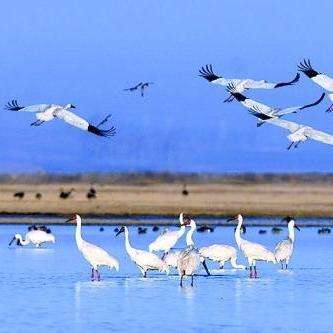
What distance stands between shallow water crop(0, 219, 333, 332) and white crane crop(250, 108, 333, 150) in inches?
75.8

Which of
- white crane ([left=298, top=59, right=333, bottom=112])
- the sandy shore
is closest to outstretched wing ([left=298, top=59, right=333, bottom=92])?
white crane ([left=298, top=59, right=333, bottom=112])

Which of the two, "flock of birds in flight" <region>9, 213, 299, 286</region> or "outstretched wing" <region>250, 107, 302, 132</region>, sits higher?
"outstretched wing" <region>250, 107, 302, 132</region>

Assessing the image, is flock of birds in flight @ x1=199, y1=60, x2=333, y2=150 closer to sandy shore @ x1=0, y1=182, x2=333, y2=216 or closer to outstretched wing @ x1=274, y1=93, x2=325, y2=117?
outstretched wing @ x1=274, y1=93, x2=325, y2=117

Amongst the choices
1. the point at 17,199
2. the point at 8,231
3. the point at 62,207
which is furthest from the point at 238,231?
the point at 17,199

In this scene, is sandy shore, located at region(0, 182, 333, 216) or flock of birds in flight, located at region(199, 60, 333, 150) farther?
sandy shore, located at region(0, 182, 333, 216)

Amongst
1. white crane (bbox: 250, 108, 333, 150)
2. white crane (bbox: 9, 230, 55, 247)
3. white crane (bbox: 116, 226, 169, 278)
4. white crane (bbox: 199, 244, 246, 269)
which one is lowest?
white crane (bbox: 116, 226, 169, 278)

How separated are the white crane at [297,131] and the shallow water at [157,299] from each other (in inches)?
75.8

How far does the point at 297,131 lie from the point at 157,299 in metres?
6.83

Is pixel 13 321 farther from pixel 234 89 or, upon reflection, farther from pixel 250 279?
pixel 234 89

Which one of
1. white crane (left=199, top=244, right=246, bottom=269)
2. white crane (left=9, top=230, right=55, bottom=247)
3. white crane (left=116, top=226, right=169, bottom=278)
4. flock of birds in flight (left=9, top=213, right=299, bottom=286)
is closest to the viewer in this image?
flock of birds in flight (left=9, top=213, right=299, bottom=286)

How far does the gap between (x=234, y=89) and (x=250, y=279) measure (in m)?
3.72

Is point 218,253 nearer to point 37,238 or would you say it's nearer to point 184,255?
point 184,255

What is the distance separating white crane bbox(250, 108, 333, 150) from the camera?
78.8 feet

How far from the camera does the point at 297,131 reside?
80.9ft
